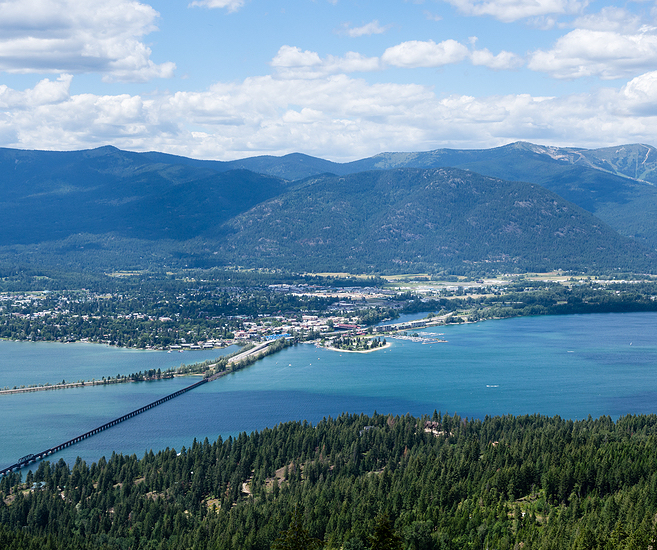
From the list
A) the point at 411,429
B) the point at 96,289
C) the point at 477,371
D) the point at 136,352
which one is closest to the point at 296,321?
the point at 136,352

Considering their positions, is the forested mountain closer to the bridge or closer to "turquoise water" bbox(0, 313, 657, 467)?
the bridge

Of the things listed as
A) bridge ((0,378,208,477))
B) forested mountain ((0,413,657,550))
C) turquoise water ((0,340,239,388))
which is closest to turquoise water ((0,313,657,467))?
bridge ((0,378,208,477))

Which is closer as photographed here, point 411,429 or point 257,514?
point 257,514

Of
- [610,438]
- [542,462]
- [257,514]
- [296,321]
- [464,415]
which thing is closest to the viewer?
[257,514]

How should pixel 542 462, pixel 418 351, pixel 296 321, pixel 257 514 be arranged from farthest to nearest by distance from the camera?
1. pixel 296 321
2. pixel 418 351
3. pixel 542 462
4. pixel 257 514

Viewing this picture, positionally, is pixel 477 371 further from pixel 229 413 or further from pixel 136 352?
pixel 136 352

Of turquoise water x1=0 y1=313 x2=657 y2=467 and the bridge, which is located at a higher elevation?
turquoise water x1=0 y1=313 x2=657 y2=467
